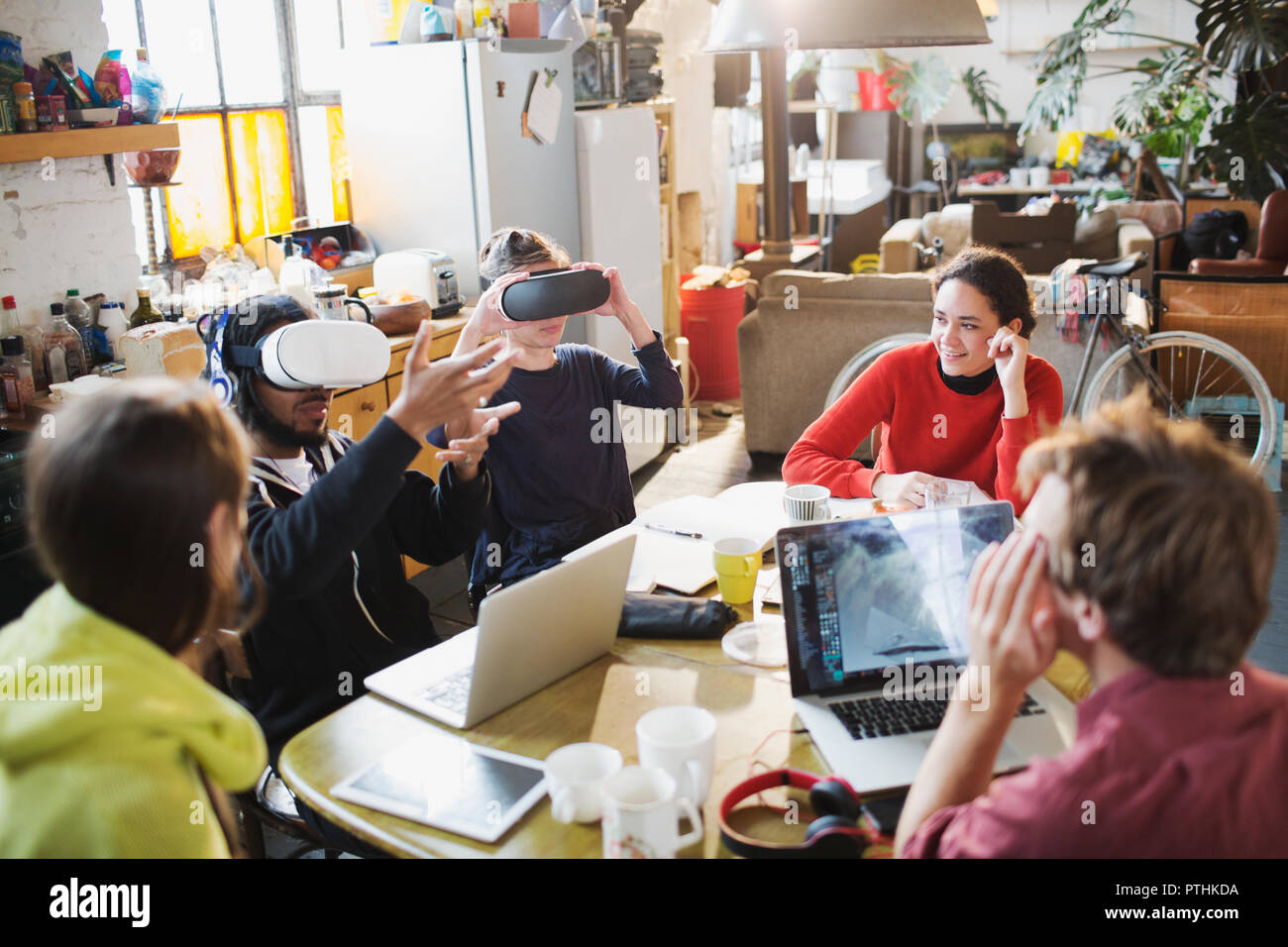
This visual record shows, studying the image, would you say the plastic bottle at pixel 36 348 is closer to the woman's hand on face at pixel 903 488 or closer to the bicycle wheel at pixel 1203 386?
the woman's hand on face at pixel 903 488

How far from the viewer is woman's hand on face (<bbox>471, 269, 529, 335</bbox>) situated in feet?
7.39

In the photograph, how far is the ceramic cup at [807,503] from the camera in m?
2.04

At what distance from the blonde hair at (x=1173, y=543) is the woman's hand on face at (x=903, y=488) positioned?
3.56ft

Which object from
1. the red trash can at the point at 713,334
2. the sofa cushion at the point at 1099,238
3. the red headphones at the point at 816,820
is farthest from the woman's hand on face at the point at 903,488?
the sofa cushion at the point at 1099,238

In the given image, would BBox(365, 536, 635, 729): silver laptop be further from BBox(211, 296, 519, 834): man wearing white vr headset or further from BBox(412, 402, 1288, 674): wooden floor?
BBox(412, 402, 1288, 674): wooden floor

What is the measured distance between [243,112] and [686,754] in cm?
363

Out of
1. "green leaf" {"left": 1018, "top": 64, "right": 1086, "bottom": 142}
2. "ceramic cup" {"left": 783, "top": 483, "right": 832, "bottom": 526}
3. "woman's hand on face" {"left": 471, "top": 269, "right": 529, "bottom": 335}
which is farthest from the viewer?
"green leaf" {"left": 1018, "top": 64, "right": 1086, "bottom": 142}

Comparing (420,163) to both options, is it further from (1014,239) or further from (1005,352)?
(1014,239)

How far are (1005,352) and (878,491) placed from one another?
1.32ft

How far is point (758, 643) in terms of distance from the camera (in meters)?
1.75

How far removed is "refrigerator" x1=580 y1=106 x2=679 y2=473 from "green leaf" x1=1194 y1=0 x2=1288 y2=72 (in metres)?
2.90

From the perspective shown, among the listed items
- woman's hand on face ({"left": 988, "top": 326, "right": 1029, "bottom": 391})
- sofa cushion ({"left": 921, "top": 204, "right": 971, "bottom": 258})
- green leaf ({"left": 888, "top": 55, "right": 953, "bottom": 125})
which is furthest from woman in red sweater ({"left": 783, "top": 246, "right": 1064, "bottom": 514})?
green leaf ({"left": 888, "top": 55, "right": 953, "bottom": 125})

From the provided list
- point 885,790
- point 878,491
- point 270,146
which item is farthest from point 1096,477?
point 270,146
